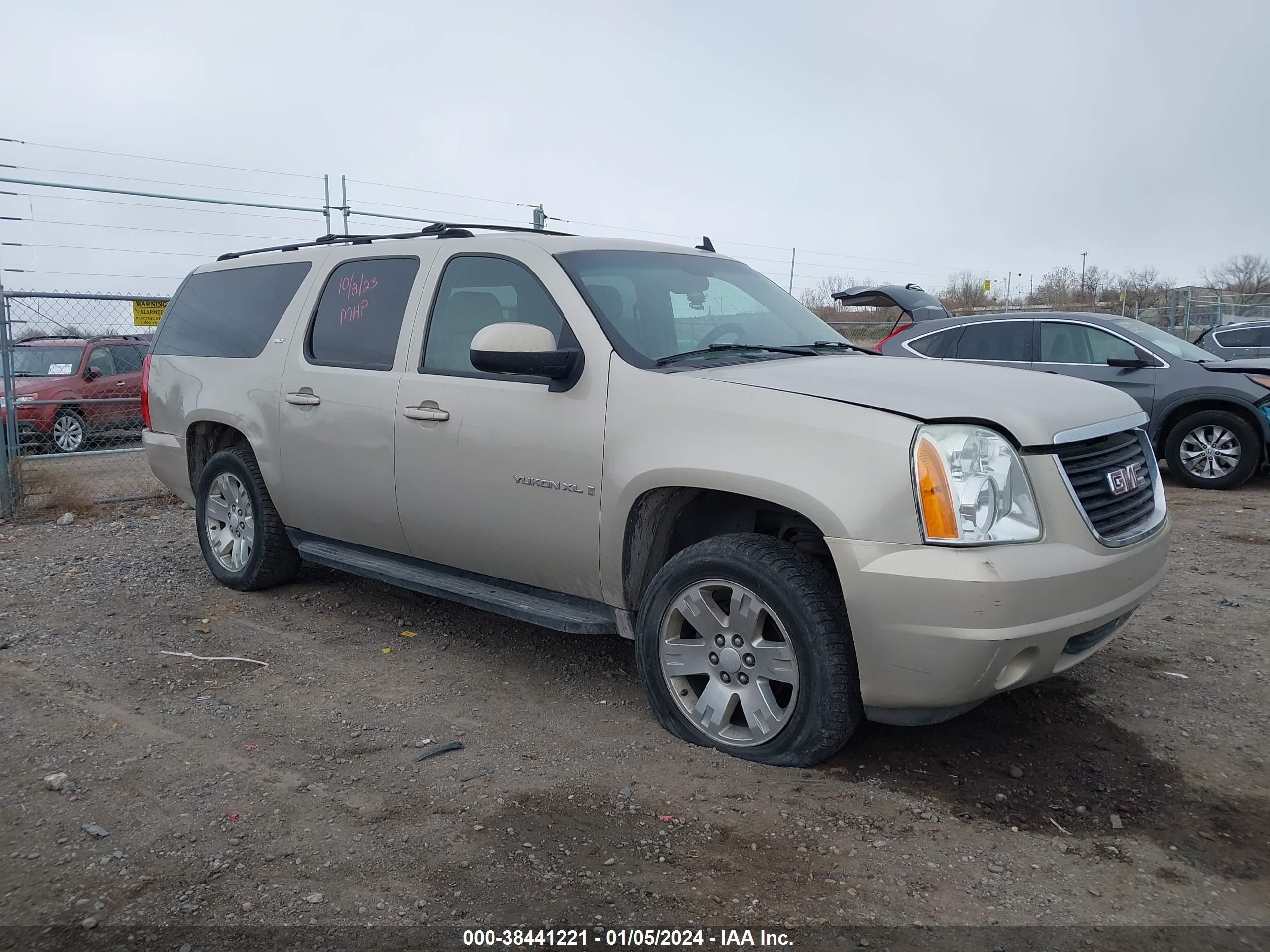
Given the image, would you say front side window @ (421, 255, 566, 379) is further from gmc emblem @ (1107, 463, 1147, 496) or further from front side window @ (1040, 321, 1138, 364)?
front side window @ (1040, 321, 1138, 364)

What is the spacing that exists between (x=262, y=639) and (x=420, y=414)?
157 centimetres

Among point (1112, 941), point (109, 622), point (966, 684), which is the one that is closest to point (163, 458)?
point (109, 622)

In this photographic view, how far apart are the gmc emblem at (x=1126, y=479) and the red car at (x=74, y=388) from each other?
8.24 meters

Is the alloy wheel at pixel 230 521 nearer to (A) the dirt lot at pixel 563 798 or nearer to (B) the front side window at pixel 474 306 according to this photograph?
(A) the dirt lot at pixel 563 798

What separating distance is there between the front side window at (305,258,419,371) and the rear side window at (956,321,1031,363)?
6.56 metres

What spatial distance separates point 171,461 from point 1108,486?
16.9ft

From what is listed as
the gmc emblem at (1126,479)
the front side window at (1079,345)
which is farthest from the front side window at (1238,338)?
the gmc emblem at (1126,479)

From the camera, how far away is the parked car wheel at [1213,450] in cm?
903

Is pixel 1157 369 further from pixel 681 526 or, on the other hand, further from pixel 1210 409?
pixel 681 526

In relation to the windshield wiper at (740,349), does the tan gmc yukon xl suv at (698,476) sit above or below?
below

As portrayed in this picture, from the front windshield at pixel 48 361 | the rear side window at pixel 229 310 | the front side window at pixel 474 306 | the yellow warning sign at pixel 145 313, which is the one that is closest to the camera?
the front side window at pixel 474 306

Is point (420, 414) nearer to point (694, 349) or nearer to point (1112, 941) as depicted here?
point (694, 349)

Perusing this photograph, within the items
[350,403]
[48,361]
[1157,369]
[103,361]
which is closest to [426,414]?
[350,403]

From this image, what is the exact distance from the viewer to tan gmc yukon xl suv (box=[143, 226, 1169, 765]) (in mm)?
3053
